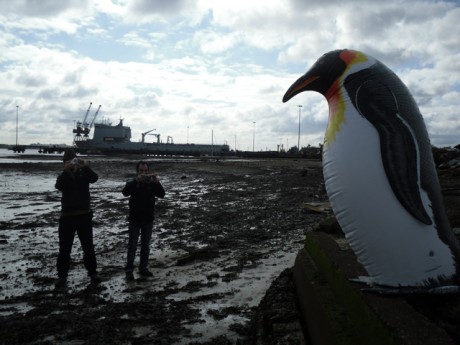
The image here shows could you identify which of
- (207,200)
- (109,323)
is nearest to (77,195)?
(109,323)

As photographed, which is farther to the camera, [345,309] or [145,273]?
[145,273]

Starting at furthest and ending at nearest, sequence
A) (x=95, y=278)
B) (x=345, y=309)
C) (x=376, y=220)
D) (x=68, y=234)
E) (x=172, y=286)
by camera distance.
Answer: (x=95, y=278)
(x=68, y=234)
(x=172, y=286)
(x=345, y=309)
(x=376, y=220)

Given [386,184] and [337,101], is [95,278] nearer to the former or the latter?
[337,101]

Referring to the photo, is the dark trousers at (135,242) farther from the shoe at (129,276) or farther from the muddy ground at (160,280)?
the muddy ground at (160,280)

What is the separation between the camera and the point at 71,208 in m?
6.11

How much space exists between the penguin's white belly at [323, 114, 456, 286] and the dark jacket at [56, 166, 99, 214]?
4.22 metres

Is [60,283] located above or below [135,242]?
below

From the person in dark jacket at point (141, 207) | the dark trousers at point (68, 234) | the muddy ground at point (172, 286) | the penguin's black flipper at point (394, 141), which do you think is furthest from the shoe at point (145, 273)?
the penguin's black flipper at point (394, 141)

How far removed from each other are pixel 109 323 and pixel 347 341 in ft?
9.23

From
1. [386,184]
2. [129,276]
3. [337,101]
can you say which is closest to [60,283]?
[129,276]

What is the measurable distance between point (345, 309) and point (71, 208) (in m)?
4.40

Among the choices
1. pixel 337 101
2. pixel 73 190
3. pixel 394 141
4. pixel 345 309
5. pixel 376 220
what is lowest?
pixel 345 309

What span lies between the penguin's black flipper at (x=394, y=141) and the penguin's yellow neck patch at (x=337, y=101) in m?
0.12

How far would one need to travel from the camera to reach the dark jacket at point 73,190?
6086 millimetres
